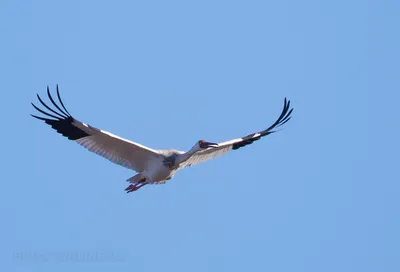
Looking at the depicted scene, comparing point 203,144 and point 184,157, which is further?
point 203,144

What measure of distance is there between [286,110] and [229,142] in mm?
1433

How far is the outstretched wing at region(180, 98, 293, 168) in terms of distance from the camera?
26641mm

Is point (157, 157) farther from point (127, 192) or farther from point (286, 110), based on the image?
point (286, 110)

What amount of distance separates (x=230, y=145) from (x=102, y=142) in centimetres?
322

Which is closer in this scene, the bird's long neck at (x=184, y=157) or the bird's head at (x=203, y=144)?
the bird's long neck at (x=184, y=157)

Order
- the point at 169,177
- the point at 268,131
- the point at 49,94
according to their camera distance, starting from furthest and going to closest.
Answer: the point at 268,131
the point at 169,177
the point at 49,94

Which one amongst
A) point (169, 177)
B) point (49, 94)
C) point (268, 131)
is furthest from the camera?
point (268, 131)

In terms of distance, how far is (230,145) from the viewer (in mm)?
27094

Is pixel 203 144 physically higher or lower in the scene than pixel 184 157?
higher

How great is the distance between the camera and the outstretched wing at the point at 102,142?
2470 centimetres

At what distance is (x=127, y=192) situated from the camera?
25641mm

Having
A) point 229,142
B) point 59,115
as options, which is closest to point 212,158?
point 229,142

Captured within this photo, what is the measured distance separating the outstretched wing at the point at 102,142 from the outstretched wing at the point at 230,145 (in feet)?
3.55

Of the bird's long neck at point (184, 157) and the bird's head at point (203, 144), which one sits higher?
the bird's head at point (203, 144)
